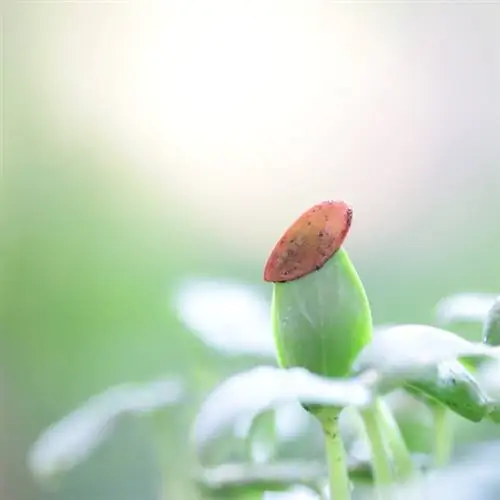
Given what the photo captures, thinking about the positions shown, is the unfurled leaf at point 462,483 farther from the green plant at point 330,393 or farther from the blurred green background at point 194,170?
the blurred green background at point 194,170

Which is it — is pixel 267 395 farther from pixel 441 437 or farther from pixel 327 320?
pixel 441 437

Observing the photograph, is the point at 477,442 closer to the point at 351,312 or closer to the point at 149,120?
the point at 351,312

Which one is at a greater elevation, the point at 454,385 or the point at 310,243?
the point at 310,243

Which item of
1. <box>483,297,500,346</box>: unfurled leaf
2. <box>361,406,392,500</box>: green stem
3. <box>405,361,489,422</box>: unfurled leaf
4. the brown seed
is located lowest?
<box>361,406,392,500</box>: green stem

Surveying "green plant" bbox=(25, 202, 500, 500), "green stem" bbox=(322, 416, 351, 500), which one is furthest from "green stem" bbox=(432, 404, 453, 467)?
"green stem" bbox=(322, 416, 351, 500)

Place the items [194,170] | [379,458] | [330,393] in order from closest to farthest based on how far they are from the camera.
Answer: [330,393], [379,458], [194,170]

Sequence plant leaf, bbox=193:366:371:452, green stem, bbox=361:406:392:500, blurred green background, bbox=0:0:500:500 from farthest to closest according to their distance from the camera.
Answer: blurred green background, bbox=0:0:500:500
green stem, bbox=361:406:392:500
plant leaf, bbox=193:366:371:452

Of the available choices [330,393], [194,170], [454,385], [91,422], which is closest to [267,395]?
[330,393]

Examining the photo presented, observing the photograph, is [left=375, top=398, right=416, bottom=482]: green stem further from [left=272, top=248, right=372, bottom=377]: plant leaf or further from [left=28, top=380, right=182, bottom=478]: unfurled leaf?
[left=28, top=380, right=182, bottom=478]: unfurled leaf

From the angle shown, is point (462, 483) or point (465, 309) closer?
point (462, 483)
